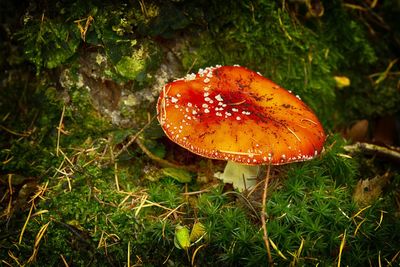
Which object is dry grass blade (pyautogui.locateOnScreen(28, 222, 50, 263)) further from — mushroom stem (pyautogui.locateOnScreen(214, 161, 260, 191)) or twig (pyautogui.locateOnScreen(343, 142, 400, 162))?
twig (pyautogui.locateOnScreen(343, 142, 400, 162))

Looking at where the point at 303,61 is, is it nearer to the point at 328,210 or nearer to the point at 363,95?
the point at 363,95

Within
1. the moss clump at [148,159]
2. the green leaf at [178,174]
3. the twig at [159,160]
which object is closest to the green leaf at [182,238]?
the moss clump at [148,159]

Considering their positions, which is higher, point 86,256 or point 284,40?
point 284,40

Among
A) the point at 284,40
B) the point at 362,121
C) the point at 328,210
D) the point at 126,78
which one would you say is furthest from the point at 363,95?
the point at 126,78

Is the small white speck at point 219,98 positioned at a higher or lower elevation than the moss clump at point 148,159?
higher

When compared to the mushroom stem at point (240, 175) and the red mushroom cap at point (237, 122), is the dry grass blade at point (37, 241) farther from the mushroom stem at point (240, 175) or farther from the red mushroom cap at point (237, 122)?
the mushroom stem at point (240, 175)

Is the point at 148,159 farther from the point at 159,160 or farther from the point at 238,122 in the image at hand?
the point at 238,122
